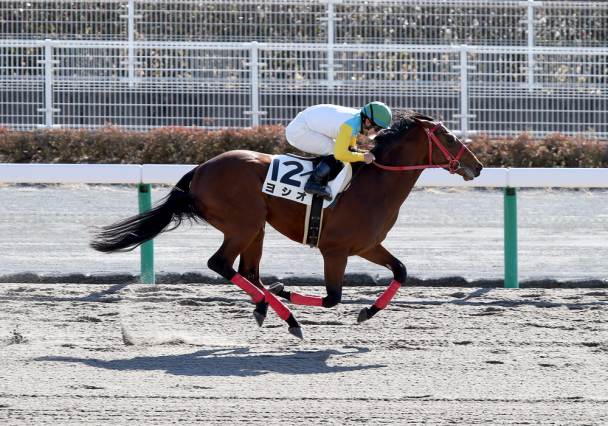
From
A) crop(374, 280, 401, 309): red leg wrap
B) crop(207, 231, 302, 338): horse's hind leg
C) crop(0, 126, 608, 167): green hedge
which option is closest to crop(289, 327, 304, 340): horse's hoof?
crop(207, 231, 302, 338): horse's hind leg

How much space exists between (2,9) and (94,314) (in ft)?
37.2

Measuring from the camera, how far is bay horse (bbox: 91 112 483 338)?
7875mm

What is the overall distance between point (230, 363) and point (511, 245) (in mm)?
3747

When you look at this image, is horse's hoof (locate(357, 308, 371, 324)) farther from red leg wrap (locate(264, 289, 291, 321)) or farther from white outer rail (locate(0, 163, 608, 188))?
white outer rail (locate(0, 163, 608, 188))

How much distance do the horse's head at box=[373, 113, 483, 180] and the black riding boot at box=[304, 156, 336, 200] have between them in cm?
43

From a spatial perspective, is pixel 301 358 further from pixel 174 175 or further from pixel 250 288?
pixel 174 175

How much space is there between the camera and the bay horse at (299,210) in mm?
7875

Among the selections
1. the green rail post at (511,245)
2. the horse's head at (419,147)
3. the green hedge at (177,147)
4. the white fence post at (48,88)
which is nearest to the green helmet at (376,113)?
the horse's head at (419,147)

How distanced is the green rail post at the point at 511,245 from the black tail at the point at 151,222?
9.83 ft

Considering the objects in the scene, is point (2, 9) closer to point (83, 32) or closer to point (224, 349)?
point (83, 32)

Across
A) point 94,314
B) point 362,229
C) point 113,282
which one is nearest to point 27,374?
point 94,314

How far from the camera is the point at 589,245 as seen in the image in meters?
12.0

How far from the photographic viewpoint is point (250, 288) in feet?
25.6

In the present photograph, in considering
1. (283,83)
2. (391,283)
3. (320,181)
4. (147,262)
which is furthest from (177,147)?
(320,181)
